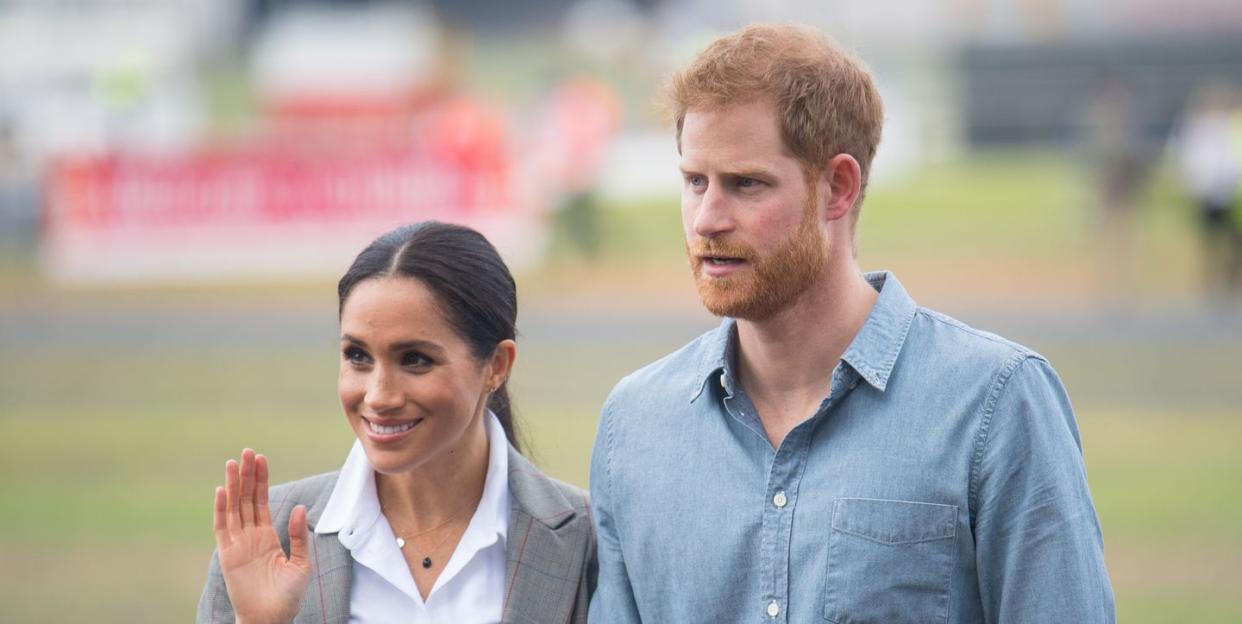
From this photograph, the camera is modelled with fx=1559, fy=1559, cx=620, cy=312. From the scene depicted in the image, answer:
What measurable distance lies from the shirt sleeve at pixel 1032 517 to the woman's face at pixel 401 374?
3.43 ft

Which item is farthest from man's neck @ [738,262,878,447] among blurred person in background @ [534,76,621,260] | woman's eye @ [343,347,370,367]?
blurred person in background @ [534,76,621,260]

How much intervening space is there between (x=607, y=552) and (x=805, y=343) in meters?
0.58

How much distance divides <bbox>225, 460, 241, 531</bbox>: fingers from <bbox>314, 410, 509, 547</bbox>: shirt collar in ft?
0.65

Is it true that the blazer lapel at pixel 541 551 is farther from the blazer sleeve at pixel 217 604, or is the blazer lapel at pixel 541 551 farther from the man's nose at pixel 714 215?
the man's nose at pixel 714 215

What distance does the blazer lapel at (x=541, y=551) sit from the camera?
3.09 meters

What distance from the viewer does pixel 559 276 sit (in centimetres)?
2294

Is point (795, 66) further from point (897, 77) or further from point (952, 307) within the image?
point (897, 77)

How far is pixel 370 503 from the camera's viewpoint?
3189 mm

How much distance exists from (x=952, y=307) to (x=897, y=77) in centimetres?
1674

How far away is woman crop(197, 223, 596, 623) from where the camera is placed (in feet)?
9.86

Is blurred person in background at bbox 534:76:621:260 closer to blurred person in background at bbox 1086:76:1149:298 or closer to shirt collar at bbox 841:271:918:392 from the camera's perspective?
blurred person in background at bbox 1086:76:1149:298

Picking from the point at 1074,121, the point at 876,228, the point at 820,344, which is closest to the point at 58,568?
the point at 820,344

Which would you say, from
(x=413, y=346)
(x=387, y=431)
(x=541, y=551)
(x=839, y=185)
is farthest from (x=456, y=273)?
(x=839, y=185)

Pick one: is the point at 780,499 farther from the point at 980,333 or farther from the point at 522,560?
the point at 522,560
